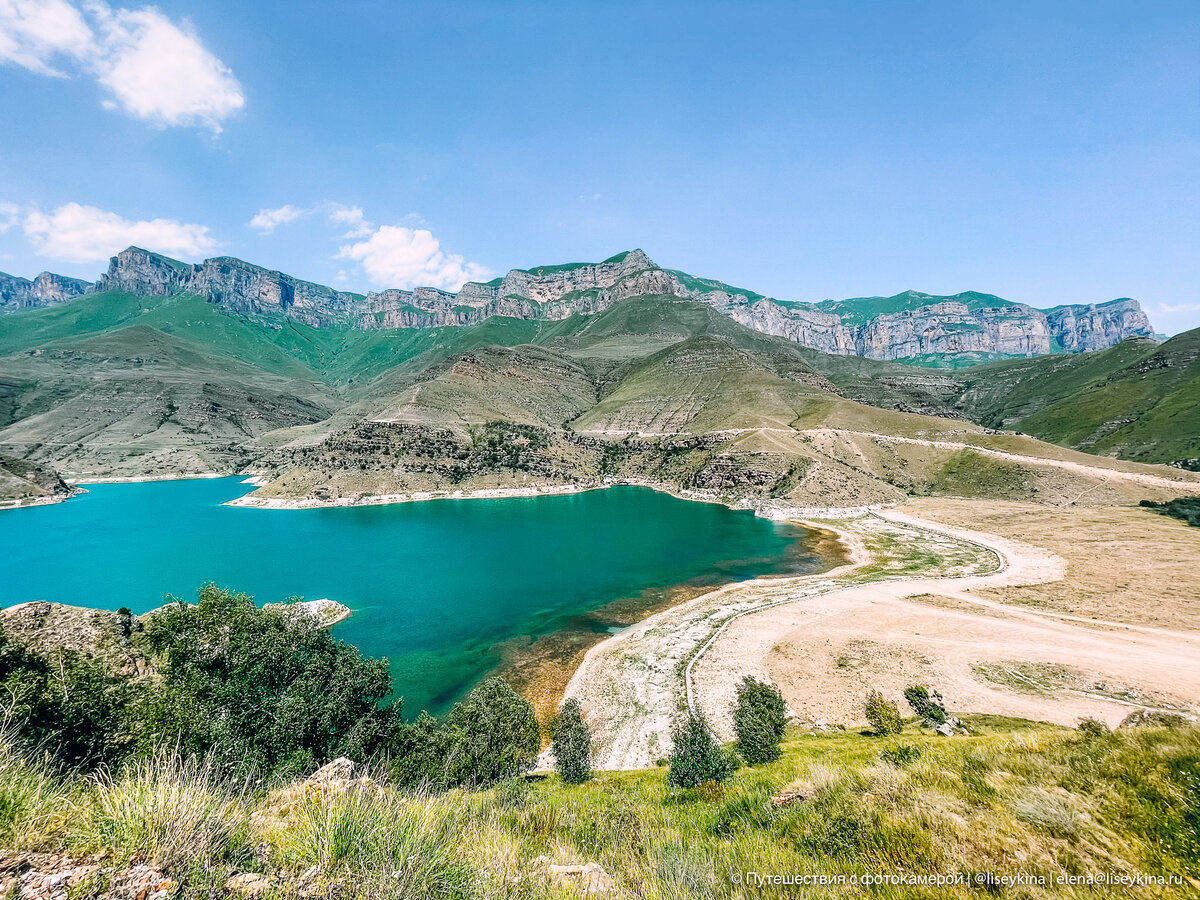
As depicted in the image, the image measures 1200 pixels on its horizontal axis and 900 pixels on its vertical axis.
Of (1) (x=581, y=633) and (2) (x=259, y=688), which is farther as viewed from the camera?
(1) (x=581, y=633)

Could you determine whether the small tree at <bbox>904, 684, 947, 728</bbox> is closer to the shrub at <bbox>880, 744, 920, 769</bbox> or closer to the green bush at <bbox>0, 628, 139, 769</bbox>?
the shrub at <bbox>880, 744, 920, 769</bbox>

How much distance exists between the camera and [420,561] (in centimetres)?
6675

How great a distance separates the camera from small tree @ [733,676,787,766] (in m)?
21.0

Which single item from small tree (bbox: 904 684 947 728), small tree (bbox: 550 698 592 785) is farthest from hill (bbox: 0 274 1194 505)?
small tree (bbox: 550 698 592 785)

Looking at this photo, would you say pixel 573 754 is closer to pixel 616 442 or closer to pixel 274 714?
pixel 274 714

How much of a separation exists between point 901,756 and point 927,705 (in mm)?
23035

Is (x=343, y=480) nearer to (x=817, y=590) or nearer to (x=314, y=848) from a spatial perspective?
(x=817, y=590)

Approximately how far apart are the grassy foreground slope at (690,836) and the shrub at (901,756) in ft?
2.98

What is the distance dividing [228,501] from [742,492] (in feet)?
408

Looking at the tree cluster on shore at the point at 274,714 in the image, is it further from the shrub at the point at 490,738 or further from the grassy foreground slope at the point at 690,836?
the grassy foreground slope at the point at 690,836

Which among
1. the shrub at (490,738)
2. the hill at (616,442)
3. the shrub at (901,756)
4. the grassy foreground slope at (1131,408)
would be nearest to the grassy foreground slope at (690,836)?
the shrub at (901,756)


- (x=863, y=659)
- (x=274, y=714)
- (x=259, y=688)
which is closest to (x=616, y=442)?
(x=863, y=659)

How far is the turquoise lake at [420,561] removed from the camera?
4375 cm

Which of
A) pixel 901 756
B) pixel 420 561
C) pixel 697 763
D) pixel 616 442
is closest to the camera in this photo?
pixel 901 756
